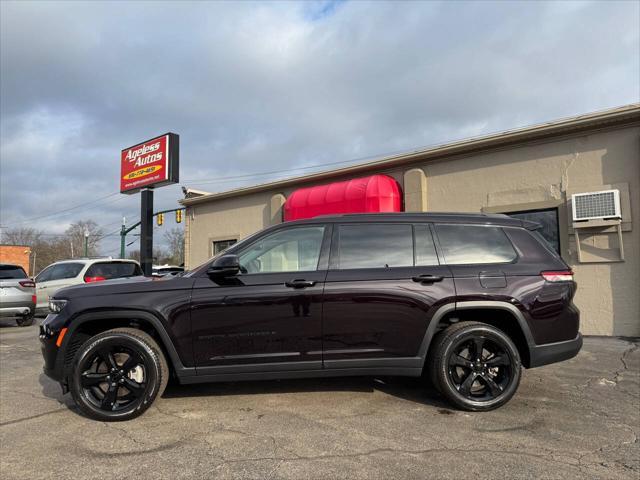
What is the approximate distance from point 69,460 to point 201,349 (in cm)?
122

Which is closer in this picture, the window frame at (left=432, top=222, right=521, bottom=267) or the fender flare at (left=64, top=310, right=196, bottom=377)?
the fender flare at (left=64, top=310, right=196, bottom=377)

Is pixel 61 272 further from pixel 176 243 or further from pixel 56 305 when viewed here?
pixel 176 243

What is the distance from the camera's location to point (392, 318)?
3969 mm

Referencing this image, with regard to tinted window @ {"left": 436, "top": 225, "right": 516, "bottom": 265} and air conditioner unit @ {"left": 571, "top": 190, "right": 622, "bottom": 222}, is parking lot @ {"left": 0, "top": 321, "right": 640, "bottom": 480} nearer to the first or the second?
tinted window @ {"left": 436, "top": 225, "right": 516, "bottom": 265}

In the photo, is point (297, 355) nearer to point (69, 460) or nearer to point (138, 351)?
point (138, 351)

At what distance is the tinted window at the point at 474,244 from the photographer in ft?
13.9

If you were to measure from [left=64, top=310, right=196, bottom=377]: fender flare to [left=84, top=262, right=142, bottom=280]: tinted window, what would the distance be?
701 centimetres

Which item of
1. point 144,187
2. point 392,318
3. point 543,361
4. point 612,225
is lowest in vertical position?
point 543,361

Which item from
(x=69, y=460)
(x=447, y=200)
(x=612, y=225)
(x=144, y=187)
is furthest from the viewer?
(x=144, y=187)

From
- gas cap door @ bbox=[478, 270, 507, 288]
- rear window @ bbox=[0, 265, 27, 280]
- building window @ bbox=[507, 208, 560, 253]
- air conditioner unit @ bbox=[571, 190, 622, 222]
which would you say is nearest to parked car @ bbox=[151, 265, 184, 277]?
gas cap door @ bbox=[478, 270, 507, 288]

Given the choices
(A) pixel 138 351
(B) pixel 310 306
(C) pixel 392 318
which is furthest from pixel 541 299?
(A) pixel 138 351

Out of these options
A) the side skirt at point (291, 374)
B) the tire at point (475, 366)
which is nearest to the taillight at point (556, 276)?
the tire at point (475, 366)

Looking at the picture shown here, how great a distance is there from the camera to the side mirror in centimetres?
380

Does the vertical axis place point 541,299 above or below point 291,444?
above
